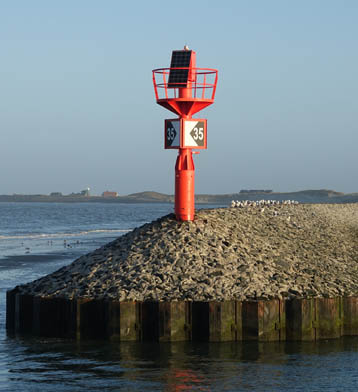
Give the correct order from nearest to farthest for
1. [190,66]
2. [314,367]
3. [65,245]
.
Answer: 1. [314,367]
2. [190,66]
3. [65,245]

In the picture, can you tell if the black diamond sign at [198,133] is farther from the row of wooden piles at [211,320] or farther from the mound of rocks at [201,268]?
the row of wooden piles at [211,320]

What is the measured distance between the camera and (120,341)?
20.9 meters

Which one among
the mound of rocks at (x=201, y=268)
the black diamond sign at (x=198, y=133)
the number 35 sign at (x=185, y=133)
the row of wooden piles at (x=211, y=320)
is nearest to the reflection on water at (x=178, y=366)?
the row of wooden piles at (x=211, y=320)

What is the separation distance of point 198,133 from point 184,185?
1.77m

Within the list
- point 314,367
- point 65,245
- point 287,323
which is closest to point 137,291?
point 287,323

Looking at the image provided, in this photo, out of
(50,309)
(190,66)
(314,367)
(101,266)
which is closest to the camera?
(314,367)

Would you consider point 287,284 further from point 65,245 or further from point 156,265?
point 65,245

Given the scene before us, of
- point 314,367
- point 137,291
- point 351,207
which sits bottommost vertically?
point 314,367

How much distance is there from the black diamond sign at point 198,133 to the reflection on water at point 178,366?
25.5 ft

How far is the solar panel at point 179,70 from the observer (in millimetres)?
25781

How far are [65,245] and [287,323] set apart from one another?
38.5m

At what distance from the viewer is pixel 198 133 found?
2594 centimetres

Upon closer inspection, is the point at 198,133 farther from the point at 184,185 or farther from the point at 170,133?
the point at 184,185

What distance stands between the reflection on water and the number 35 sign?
7616 mm
